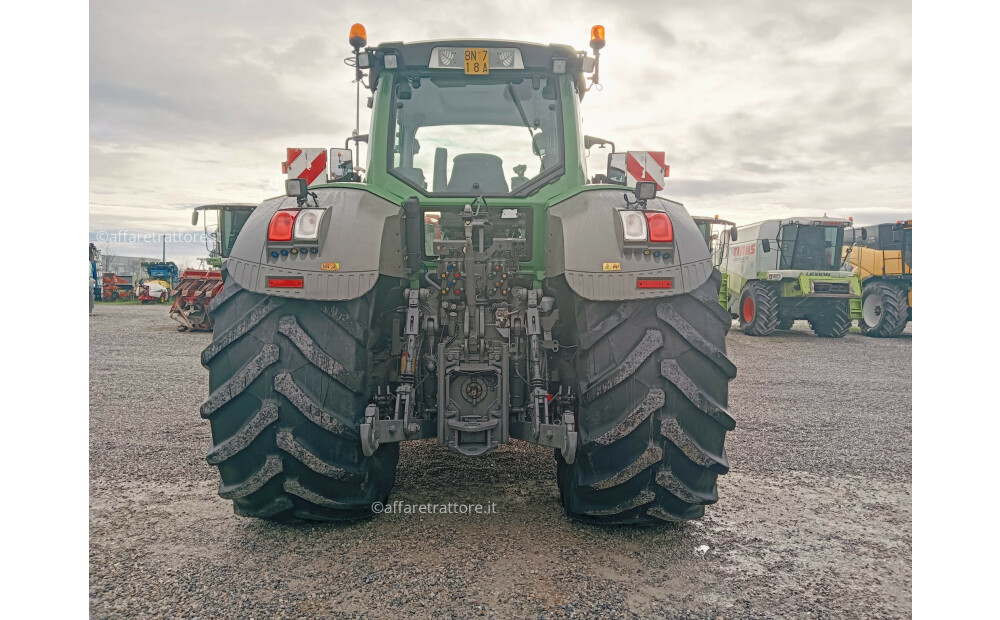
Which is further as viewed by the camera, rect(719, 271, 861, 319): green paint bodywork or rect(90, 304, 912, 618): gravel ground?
rect(719, 271, 861, 319): green paint bodywork

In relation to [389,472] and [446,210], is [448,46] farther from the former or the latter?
[389,472]

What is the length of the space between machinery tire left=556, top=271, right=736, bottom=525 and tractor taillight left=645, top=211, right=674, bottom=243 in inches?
10.6

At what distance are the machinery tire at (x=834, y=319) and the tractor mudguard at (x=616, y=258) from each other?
13.3 metres

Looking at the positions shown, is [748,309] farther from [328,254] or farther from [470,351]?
[328,254]

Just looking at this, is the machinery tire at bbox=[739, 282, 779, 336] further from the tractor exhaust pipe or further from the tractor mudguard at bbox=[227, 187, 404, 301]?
the tractor mudguard at bbox=[227, 187, 404, 301]

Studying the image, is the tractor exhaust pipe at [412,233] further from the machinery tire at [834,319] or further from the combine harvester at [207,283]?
the machinery tire at [834,319]

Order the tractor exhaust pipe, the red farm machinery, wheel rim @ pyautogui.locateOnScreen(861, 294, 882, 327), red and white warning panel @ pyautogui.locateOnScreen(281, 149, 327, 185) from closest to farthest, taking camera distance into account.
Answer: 1. the tractor exhaust pipe
2. red and white warning panel @ pyautogui.locateOnScreen(281, 149, 327, 185)
3. wheel rim @ pyautogui.locateOnScreen(861, 294, 882, 327)
4. the red farm machinery

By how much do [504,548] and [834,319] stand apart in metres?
14.0

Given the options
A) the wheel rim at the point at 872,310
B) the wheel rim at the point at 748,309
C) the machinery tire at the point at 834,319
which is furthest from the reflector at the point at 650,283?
the wheel rim at the point at 872,310

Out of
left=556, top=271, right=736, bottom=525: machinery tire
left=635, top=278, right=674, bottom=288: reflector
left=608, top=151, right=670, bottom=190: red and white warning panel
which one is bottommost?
left=556, top=271, right=736, bottom=525: machinery tire

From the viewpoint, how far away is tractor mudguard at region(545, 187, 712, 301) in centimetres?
265

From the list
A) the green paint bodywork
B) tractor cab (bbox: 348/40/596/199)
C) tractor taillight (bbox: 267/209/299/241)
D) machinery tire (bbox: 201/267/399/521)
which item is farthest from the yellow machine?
tractor taillight (bbox: 267/209/299/241)

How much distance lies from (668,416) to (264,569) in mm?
1826

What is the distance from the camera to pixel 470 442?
2.73 metres
